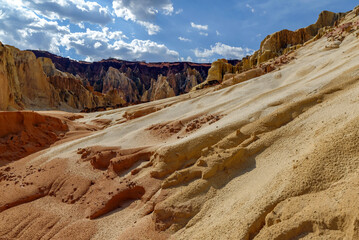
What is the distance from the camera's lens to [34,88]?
137 ft

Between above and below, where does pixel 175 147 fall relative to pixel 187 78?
below

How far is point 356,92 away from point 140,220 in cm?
699

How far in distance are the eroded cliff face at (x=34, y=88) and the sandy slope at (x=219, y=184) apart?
2321 centimetres

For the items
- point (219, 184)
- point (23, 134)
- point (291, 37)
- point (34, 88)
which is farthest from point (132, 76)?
point (219, 184)

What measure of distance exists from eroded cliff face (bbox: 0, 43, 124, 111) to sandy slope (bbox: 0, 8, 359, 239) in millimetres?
23209

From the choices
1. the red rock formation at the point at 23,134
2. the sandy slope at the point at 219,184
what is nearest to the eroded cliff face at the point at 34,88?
the red rock formation at the point at 23,134

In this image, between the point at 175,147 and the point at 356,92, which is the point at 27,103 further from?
the point at 356,92

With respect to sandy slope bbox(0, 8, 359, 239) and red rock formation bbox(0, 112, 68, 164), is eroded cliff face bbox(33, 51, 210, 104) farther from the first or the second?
sandy slope bbox(0, 8, 359, 239)

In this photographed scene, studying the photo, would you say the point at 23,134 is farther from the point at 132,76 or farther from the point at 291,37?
the point at 132,76

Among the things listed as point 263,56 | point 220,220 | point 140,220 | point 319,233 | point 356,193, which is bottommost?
point 140,220

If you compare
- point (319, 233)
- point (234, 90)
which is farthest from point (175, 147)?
point (234, 90)

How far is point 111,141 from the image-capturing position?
39.8 ft

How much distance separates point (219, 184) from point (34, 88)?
45.9 metres

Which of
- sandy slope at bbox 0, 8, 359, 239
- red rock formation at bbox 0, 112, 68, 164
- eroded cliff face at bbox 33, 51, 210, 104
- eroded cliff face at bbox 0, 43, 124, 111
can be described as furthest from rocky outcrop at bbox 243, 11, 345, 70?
eroded cliff face at bbox 33, 51, 210, 104
